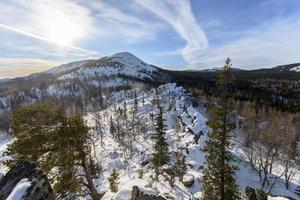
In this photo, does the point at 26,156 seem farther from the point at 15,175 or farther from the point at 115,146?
the point at 115,146

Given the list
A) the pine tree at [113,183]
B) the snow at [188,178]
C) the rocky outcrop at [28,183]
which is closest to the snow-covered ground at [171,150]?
the snow at [188,178]

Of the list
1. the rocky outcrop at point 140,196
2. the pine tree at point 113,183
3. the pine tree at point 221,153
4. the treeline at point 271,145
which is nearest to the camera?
the rocky outcrop at point 140,196

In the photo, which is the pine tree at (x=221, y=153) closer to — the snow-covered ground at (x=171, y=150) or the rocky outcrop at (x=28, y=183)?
the snow-covered ground at (x=171, y=150)

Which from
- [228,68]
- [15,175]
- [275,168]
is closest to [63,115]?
[15,175]

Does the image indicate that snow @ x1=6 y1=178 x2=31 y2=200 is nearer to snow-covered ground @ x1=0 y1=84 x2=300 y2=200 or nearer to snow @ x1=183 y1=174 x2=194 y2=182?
snow-covered ground @ x1=0 y1=84 x2=300 y2=200

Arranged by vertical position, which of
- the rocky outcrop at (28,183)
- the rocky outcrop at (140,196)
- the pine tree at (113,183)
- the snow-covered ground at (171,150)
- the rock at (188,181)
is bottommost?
the snow-covered ground at (171,150)

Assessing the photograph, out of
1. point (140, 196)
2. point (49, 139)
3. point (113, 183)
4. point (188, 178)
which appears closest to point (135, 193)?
point (140, 196)

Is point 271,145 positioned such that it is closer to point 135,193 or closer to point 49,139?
point 135,193

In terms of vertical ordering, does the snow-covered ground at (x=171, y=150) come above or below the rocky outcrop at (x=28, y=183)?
below
